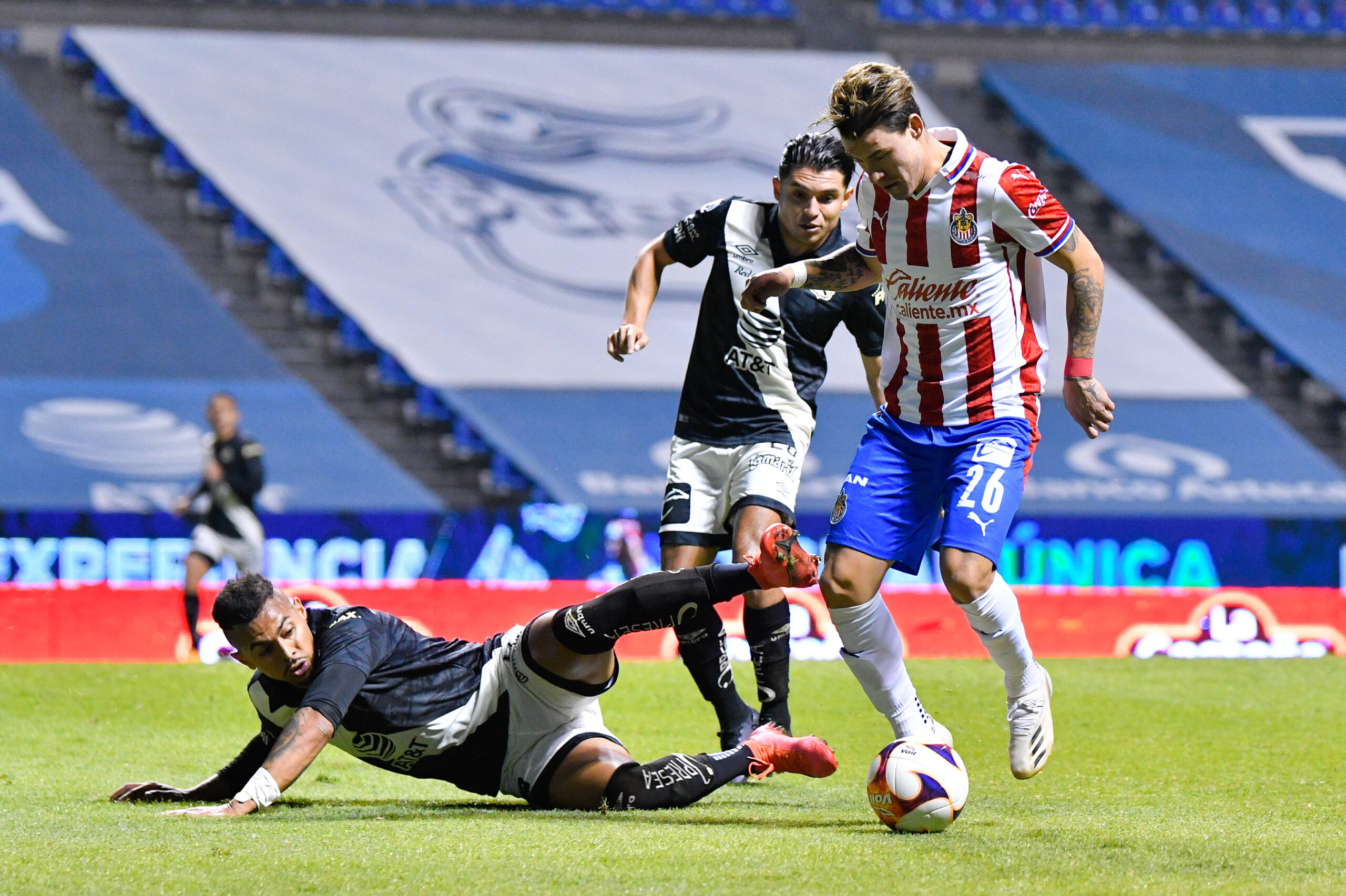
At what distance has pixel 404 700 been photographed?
4516 mm

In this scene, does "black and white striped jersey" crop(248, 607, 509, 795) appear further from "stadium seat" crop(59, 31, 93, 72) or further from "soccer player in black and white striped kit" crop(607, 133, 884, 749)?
"stadium seat" crop(59, 31, 93, 72)

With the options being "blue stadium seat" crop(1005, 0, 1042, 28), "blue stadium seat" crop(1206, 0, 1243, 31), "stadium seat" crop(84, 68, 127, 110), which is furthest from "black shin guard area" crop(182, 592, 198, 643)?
"blue stadium seat" crop(1206, 0, 1243, 31)

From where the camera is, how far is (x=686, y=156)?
19547 mm

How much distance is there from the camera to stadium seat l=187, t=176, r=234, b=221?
18.2 m

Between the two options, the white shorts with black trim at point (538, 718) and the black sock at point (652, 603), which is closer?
the black sock at point (652, 603)

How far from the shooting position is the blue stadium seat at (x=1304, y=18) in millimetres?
21719

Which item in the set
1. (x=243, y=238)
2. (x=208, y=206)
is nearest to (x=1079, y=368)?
(x=243, y=238)

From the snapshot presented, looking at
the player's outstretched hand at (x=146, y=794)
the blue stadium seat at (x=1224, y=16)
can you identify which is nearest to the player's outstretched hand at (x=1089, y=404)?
the player's outstretched hand at (x=146, y=794)

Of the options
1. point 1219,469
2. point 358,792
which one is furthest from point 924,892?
point 1219,469

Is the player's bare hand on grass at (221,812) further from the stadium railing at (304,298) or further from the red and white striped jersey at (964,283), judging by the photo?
the stadium railing at (304,298)

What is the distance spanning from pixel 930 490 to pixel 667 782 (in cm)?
111

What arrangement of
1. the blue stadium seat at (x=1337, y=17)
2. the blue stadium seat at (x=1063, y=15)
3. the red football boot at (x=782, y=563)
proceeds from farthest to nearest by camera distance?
the blue stadium seat at (x=1337, y=17)
the blue stadium seat at (x=1063, y=15)
the red football boot at (x=782, y=563)

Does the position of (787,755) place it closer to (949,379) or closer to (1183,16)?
(949,379)

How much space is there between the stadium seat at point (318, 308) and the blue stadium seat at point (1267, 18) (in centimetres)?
1291
